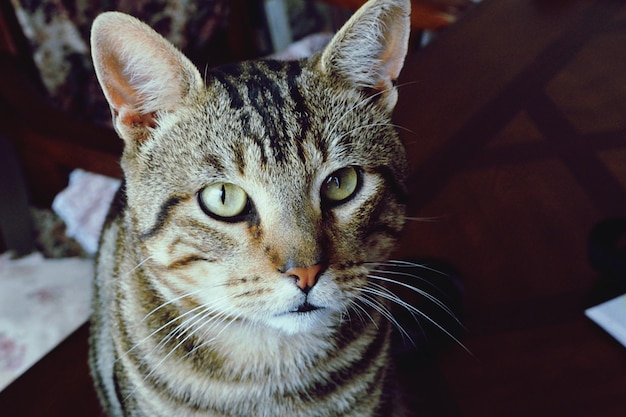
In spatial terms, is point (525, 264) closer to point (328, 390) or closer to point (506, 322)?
point (506, 322)

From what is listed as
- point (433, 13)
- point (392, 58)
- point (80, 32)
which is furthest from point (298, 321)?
point (433, 13)

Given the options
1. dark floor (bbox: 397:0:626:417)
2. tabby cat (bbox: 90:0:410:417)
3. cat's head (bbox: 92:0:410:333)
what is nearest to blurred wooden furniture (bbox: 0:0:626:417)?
dark floor (bbox: 397:0:626:417)

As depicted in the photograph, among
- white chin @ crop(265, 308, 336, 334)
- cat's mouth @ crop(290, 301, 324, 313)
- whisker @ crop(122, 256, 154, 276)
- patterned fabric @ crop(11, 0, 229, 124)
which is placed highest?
patterned fabric @ crop(11, 0, 229, 124)

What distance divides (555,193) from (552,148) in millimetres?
105

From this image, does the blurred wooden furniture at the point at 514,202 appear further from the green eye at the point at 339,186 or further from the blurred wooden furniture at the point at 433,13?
the green eye at the point at 339,186

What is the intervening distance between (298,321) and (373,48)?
29cm

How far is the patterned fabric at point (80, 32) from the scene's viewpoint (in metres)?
1.04

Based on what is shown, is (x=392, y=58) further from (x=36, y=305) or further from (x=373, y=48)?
(x=36, y=305)

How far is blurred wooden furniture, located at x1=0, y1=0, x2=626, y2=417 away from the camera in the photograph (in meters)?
0.64

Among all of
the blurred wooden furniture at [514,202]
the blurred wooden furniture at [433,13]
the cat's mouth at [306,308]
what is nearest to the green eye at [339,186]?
the cat's mouth at [306,308]

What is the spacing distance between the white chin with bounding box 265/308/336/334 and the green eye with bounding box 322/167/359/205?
4.4 inches

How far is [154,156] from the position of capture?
1.78 feet

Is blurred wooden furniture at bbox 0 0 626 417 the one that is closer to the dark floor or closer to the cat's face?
the dark floor

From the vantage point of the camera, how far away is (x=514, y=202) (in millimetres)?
854
